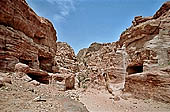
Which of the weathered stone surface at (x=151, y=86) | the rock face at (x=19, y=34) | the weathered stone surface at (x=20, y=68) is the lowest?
the weathered stone surface at (x=151, y=86)

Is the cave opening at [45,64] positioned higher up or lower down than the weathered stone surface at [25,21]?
lower down

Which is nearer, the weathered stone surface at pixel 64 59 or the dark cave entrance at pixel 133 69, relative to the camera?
the dark cave entrance at pixel 133 69

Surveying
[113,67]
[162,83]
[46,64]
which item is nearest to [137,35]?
[113,67]

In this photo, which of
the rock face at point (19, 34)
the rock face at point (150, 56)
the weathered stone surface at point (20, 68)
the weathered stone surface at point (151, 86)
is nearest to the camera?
the weathered stone surface at point (151, 86)

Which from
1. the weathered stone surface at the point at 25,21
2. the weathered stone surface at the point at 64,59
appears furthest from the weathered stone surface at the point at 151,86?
the weathered stone surface at the point at 64,59

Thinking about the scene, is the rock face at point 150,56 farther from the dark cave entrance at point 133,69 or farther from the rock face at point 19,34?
the rock face at point 19,34

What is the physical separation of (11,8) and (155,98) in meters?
14.2

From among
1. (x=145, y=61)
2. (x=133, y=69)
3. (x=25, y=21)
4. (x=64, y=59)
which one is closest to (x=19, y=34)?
(x=25, y=21)

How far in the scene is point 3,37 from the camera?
8859 mm

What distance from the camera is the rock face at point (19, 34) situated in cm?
894

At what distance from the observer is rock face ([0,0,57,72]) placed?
8.94 meters

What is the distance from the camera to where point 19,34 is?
34.6 feet

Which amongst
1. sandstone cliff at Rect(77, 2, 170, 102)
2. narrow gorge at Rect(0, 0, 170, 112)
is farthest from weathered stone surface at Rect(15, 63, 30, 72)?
sandstone cliff at Rect(77, 2, 170, 102)

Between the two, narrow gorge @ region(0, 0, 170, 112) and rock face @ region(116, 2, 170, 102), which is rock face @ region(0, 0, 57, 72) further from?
rock face @ region(116, 2, 170, 102)
